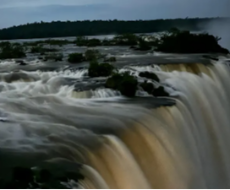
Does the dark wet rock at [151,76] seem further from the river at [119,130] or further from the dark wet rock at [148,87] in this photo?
the dark wet rock at [148,87]

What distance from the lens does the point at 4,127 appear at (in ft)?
30.0

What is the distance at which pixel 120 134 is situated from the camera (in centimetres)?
873

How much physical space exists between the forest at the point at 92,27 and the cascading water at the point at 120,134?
60777 mm

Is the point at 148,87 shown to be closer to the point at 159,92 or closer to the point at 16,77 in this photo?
the point at 159,92

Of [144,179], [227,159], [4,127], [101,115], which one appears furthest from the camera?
[227,159]

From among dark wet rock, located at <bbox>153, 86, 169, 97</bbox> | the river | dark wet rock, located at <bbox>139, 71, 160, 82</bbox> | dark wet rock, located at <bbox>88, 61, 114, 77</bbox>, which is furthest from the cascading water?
dark wet rock, located at <bbox>88, 61, 114, 77</bbox>

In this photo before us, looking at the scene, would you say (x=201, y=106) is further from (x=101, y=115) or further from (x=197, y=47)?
(x=197, y=47)

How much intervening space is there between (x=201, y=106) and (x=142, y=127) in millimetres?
4417

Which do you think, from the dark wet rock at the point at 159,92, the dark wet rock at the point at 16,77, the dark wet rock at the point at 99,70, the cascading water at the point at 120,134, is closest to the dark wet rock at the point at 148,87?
the dark wet rock at the point at 159,92

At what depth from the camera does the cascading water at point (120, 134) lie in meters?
7.55

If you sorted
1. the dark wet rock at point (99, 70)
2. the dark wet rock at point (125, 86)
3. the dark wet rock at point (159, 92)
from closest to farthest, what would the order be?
the dark wet rock at point (125, 86)
the dark wet rock at point (159, 92)
the dark wet rock at point (99, 70)

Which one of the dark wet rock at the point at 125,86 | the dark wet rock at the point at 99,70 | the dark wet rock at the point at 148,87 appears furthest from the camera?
the dark wet rock at the point at 99,70

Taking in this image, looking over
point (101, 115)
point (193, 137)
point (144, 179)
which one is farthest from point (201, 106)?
point (144, 179)

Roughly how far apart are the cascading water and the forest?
60777 mm
